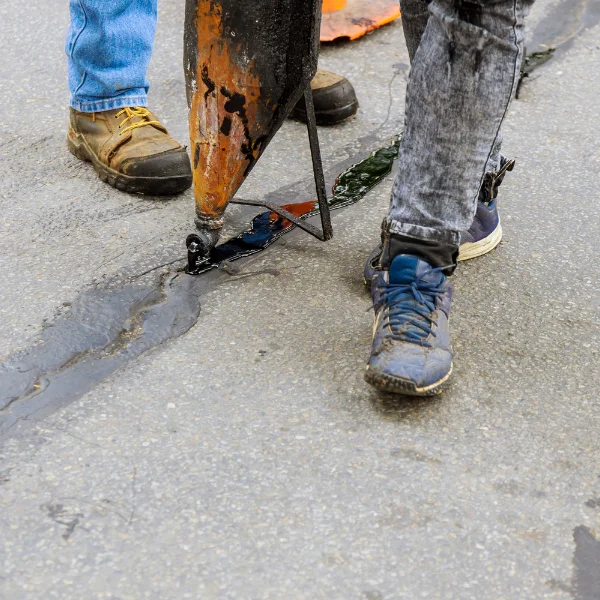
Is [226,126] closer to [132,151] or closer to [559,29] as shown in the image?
[132,151]

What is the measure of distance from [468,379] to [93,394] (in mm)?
770

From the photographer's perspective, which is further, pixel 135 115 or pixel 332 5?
pixel 332 5

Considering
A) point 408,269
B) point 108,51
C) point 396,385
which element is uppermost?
point 108,51

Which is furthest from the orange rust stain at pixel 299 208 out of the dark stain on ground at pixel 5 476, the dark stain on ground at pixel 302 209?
the dark stain on ground at pixel 5 476

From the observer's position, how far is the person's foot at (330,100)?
280 centimetres

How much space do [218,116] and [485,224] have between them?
76 cm

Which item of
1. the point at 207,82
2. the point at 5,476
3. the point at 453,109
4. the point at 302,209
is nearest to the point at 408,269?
the point at 453,109

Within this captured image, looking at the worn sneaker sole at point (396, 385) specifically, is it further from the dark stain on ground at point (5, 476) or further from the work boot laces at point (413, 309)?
the dark stain on ground at point (5, 476)

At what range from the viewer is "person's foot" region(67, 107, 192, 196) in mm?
2383

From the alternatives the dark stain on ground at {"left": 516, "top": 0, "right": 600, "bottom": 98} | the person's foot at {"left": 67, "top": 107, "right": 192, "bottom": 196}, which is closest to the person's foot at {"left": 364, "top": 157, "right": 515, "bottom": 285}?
the person's foot at {"left": 67, "top": 107, "right": 192, "bottom": 196}

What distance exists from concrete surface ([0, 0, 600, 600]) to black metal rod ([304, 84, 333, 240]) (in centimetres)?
6

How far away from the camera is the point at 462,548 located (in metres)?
1.39

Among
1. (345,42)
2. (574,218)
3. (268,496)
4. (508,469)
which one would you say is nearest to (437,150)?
(508,469)

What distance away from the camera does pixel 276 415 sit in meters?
1.65
